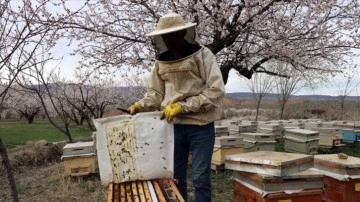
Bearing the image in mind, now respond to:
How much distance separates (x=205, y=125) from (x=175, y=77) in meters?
0.48

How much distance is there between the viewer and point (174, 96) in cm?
309

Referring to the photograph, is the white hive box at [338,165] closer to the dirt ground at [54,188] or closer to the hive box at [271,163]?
the hive box at [271,163]

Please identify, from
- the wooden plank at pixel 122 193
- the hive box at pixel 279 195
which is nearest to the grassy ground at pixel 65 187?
the hive box at pixel 279 195

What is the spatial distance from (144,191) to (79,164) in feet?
13.6

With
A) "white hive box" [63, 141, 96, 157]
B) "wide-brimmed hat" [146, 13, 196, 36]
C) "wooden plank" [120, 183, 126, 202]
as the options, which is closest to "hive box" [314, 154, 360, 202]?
"wide-brimmed hat" [146, 13, 196, 36]

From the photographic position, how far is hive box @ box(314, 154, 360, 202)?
3.52 m

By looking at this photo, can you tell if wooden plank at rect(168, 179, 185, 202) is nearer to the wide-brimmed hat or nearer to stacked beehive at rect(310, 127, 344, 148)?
the wide-brimmed hat

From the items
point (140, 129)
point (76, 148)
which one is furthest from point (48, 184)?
point (140, 129)

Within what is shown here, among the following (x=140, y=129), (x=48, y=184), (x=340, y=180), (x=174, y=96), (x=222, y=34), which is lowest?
(x=48, y=184)

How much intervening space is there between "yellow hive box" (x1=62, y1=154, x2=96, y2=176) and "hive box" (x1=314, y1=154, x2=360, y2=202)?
406cm

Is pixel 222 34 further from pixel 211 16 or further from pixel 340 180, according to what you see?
pixel 340 180

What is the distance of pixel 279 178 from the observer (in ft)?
10.2

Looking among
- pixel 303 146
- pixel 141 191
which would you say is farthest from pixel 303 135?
pixel 141 191

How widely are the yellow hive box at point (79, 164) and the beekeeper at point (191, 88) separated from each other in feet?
11.9
